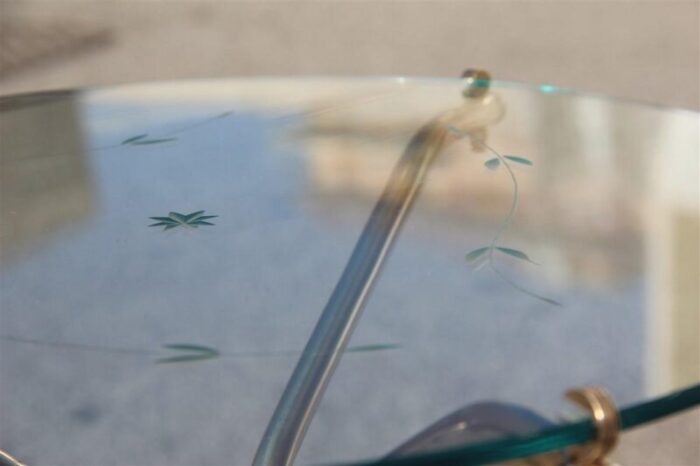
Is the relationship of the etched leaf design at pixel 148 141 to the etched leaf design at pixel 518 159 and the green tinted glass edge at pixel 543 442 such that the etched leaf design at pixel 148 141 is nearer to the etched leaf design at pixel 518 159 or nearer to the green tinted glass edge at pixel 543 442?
the etched leaf design at pixel 518 159

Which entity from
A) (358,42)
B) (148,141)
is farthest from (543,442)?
(358,42)

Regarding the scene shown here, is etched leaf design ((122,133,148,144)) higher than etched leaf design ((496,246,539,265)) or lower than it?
higher

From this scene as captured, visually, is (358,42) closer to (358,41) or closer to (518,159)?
(358,41)

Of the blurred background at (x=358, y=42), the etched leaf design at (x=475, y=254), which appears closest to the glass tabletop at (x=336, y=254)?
the etched leaf design at (x=475, y=254)

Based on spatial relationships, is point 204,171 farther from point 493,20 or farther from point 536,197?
point 493,20

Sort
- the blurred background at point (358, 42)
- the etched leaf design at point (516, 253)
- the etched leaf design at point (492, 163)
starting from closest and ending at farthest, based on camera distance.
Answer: the etched leaf design at point (516, 253) → the etched leaf design at point (492, 163) → the blurred background at point (358, 42)

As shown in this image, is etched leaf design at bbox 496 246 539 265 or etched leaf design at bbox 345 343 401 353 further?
etched leaf design at bbox 496 246 539 265

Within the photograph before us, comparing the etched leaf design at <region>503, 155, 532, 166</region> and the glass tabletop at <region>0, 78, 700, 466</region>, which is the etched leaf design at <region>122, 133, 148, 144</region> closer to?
the glass tabletop at <region>0, 78, 700, 466</region>

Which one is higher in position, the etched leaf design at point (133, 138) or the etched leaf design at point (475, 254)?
A: the etched leaf design at point (133, 138)

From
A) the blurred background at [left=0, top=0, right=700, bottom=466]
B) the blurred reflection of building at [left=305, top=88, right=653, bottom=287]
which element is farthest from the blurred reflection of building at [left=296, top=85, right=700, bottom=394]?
the blurred background at [left=0, top=0, right=700, bottom=466]
